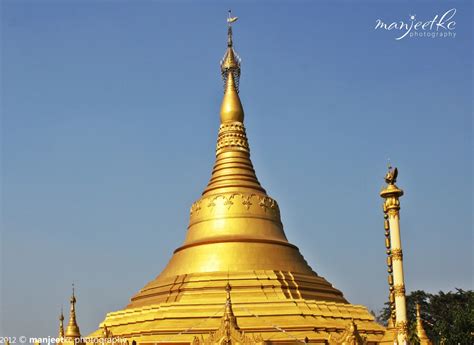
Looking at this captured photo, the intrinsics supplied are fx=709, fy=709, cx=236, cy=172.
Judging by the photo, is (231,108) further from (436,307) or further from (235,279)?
(436,307)

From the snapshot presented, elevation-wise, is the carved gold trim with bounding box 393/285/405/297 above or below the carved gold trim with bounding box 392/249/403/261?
below

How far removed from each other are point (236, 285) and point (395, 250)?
1098 cm

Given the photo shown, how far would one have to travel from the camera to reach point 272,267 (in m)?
33.8

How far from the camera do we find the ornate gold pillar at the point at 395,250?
21719 millimetres

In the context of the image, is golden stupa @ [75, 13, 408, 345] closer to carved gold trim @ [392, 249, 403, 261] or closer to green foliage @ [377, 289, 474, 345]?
carved gold trim @ [392, 249, 403, 261]

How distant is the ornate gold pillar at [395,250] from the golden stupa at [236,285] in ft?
11.8

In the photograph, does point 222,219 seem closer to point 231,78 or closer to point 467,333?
point 231,78

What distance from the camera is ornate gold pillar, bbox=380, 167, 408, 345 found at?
21719mm

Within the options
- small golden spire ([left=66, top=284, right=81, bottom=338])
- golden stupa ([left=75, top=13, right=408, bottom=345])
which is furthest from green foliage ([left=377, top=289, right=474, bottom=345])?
small golden spire ([left=66, top=284, right=81, bottom=338])

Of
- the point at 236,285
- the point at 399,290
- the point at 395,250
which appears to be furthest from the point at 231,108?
the point at 399,290

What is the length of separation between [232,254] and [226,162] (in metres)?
6.45

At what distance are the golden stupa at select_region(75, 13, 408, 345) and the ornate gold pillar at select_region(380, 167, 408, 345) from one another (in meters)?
3.60

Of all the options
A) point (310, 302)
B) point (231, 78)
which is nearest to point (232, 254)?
point (310, 302)

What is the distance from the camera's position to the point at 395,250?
73.4ft
